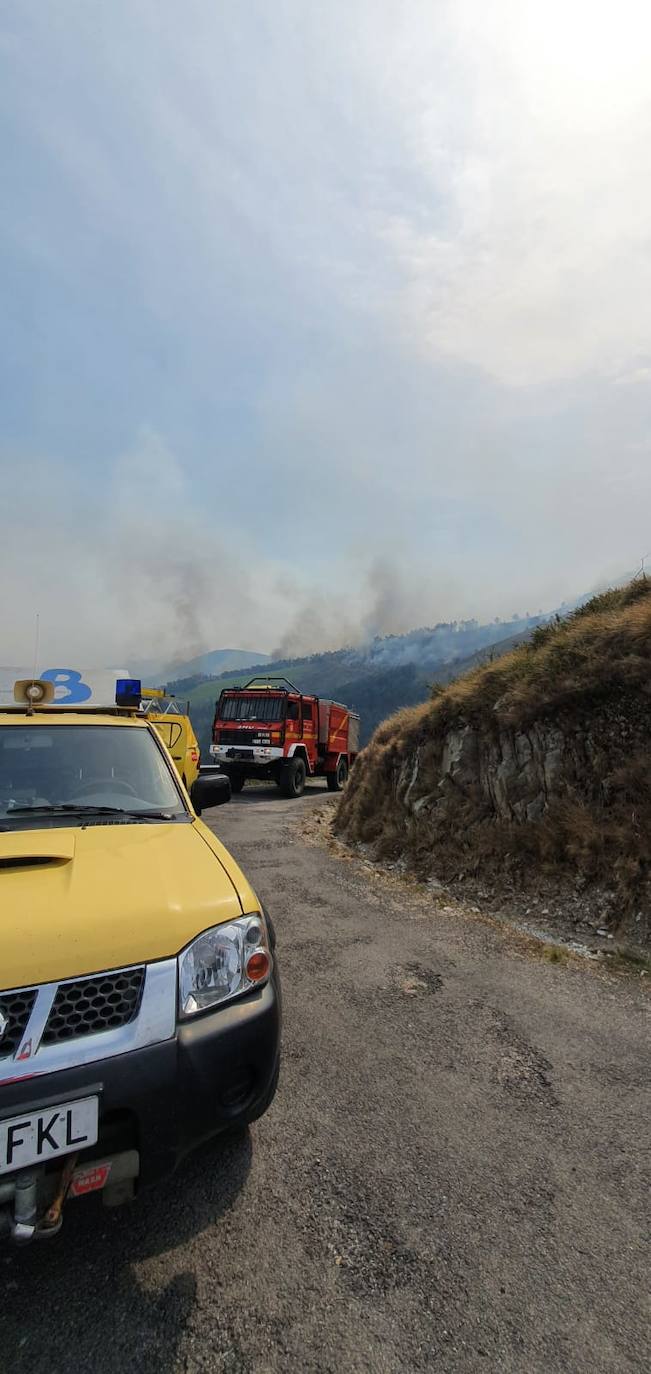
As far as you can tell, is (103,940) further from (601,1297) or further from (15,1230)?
(601,1297)

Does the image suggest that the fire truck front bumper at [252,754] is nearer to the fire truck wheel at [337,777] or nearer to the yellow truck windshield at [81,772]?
the fire truck wheel at [337,777]

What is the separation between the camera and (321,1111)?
2.79m

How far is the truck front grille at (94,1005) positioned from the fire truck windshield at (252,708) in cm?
1503

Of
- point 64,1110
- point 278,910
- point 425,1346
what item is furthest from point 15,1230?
point 278,910

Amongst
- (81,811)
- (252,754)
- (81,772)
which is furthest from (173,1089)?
(252,754)

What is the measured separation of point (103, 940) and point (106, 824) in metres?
1.04

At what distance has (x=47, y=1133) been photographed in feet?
5.37

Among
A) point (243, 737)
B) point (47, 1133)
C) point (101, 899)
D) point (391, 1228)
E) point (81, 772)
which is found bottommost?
point (391, 1228)

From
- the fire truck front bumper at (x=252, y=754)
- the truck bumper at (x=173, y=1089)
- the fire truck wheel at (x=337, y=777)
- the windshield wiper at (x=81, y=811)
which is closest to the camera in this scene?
the truck bumper at (x=173, y=1089)

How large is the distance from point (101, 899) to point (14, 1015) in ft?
1.35

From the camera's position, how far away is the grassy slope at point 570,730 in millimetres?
5762

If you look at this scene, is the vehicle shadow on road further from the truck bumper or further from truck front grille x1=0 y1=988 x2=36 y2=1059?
truck front grille x1=0 y1=988 x2=36 y2=1059

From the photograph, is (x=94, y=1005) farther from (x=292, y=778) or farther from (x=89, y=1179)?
(x=292, y=778)

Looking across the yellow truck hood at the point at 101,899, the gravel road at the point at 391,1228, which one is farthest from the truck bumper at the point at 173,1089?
the gravel road at the point at 391,1228
